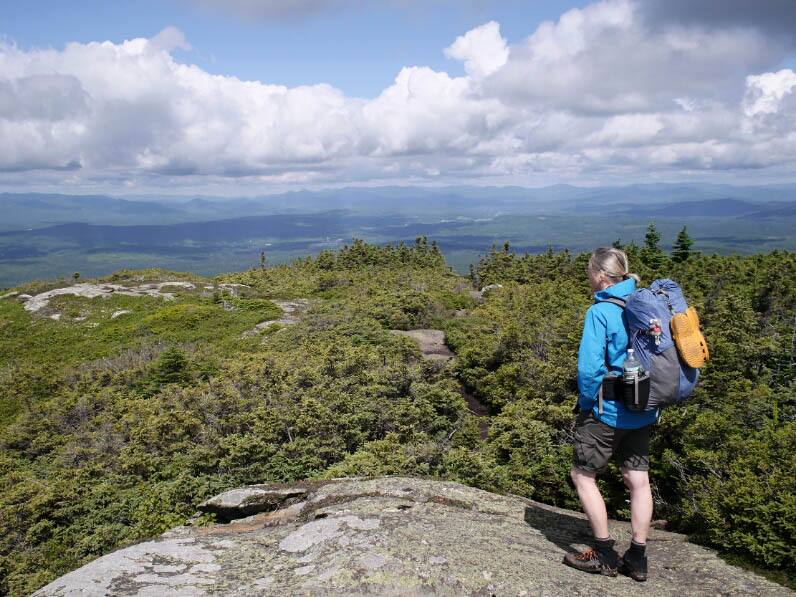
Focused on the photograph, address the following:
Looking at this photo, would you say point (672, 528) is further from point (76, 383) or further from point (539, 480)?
point (76, 383)

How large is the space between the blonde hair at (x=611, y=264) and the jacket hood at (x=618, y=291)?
0.33 ft

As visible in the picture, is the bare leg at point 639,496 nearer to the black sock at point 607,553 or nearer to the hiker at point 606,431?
the hiker at point 606,431

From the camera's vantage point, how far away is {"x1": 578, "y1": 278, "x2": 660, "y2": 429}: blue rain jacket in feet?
14.7

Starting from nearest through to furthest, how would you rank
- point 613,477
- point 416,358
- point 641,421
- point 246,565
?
point 641,421
point 246,565
point 613,477
point 416,358

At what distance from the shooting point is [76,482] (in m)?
14.2

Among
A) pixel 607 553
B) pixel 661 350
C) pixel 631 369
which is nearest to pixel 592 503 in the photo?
pixel 607 553

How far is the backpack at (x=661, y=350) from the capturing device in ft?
14.0

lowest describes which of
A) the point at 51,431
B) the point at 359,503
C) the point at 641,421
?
the point at 51,431

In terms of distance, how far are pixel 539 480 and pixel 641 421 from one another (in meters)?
7.46

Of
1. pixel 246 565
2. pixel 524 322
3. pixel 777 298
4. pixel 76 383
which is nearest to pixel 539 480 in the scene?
pixel 246 565

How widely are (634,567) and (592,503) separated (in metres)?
0.71

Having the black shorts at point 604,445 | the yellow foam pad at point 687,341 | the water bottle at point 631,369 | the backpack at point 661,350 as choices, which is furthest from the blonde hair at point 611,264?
the black shorts at point 604,445

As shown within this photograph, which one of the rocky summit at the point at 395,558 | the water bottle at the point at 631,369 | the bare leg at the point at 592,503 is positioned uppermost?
the water bottle at the point at 631,369

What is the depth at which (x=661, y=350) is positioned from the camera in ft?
14.1
